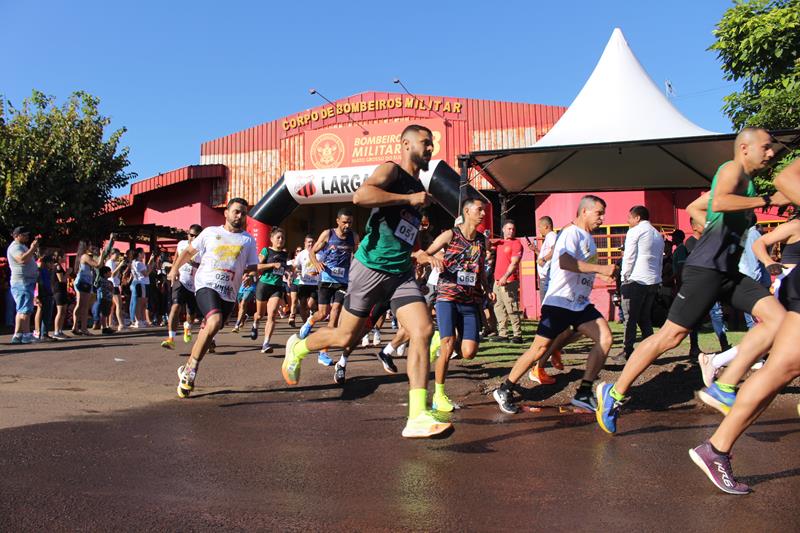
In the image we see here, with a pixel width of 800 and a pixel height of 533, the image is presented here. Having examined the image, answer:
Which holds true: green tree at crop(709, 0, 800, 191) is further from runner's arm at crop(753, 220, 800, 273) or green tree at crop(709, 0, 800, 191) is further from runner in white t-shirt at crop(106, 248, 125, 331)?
runner in white t-shirt at crop(106, 248, 125, 331)

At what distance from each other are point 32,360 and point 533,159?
898cm

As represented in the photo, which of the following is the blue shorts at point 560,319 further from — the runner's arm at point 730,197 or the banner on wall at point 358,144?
the banner on wall at point 358,144

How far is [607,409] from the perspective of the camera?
4.81 metres

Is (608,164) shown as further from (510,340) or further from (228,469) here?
(228,469)

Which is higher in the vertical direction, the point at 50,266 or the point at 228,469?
the point at 50,266

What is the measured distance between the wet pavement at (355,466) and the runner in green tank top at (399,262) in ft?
1.83

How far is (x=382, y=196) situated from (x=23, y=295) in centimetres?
916

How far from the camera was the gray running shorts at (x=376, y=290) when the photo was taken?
4.93m

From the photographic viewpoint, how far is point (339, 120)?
24.1 meters

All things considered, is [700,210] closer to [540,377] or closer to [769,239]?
[769,239]

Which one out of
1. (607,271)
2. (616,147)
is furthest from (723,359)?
(616,147)

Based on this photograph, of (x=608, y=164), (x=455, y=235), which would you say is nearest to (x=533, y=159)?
(x=608, y=164)

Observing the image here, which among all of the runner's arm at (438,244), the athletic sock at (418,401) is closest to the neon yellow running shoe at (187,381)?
the runner's arm at (438,244)

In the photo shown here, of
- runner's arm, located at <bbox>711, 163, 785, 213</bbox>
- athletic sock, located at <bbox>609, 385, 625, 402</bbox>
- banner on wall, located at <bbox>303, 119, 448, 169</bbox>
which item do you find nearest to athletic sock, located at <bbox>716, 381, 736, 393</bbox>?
athletic sock, located at <bbox>609, 385, 625, 402</bbox>
